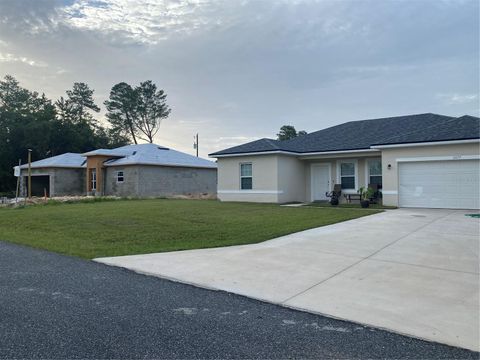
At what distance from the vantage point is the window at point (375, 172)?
1947cm

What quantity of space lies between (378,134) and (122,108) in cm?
4589

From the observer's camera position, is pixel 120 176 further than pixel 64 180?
No

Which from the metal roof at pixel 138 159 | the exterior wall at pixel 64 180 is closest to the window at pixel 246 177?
the metal roof at pixel 138 159

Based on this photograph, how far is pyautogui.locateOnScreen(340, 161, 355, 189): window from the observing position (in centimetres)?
2031

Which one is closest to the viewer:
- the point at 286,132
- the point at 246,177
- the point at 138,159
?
the point at 246,177

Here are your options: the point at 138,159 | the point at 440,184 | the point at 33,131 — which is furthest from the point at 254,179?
the point at 33,131

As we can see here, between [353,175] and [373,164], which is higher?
[373,164]

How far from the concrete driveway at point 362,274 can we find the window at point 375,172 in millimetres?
9581

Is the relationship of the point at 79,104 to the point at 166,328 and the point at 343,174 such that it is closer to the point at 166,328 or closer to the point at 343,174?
the point at 343,174

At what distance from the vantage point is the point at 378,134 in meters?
20.9

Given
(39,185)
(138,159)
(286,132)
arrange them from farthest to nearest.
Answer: (286,132)
(39,185)
(138,159)

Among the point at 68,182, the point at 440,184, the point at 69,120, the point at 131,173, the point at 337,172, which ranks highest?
the point at 69,120

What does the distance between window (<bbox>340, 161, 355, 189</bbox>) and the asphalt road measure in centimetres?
1616

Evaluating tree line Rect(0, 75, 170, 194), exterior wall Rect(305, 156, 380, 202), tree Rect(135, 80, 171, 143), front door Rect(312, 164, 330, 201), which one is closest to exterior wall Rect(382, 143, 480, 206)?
exterior wall Rect(305, 156, 380, 202)
